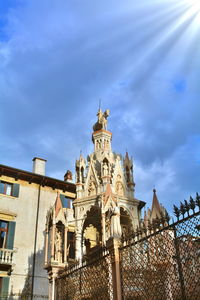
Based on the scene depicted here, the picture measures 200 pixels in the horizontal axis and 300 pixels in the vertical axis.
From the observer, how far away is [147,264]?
Answer: 7164 mm

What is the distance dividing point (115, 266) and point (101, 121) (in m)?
13.6

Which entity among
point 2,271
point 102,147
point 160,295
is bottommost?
point 160,295

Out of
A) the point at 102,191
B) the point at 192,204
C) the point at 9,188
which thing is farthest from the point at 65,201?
the point at 192,204

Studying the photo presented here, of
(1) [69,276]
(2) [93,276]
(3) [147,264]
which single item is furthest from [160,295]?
(1) [69,276]

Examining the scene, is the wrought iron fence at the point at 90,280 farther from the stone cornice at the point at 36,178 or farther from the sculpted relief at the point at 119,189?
the stone cornice at the point at 36,178

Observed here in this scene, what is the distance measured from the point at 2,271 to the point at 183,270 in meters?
18.1

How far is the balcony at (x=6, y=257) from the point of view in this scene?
20984 mm

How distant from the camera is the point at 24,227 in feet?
76.9

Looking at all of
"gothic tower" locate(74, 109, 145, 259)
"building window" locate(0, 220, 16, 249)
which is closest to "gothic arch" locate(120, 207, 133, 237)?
"gothic tower" locate(74, 109, 145, 259)

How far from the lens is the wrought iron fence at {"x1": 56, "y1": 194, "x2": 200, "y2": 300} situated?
6.04m

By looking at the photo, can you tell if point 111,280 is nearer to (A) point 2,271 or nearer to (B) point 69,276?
(B) point 69,276

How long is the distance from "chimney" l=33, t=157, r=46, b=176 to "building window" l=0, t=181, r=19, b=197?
9.08 feet

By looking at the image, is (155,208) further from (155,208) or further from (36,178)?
(36,178)

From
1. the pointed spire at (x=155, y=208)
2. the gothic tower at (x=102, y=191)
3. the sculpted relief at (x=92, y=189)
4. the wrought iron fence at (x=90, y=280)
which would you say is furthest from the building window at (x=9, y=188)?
the wrought iron fence at (x=90, y=280)
